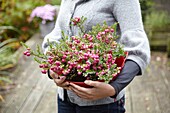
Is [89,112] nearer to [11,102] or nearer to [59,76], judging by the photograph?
[59,76]

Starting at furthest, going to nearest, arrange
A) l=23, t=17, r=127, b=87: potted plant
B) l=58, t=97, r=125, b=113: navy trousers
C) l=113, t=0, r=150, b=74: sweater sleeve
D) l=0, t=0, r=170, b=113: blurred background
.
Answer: l=0, t=0, r=170, b=113: blurred background
l=58, t=97, r=125, b=113: navy trousers
l=113, t=0, r=150, b=74: sweater sleeve
l=23, t=17, r=127, b=87: potted plant

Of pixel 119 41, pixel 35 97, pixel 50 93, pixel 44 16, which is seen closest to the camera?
pixel 119 41

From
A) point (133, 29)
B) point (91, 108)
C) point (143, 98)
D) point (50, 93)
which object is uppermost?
point (133, 29)

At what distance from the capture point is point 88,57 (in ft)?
3.78

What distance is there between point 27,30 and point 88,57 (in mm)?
4295

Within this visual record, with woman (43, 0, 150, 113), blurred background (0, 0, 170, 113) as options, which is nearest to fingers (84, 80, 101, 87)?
woman (43, 0, 150, 113)

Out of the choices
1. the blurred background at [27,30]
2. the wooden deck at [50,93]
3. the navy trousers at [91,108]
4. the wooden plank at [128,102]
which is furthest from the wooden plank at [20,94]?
the navy trousers at [91,108]

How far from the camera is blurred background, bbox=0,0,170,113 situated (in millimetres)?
3971

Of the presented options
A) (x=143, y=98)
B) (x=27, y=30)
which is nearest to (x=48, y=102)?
(x=143, y=98)

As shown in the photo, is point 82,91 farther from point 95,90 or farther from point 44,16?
point 44,16

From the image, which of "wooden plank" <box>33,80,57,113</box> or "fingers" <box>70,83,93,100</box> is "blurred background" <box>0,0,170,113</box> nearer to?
"wooden plank" <box>33,80,57,113</box>

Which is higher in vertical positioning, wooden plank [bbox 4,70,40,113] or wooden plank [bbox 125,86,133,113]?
wooden plank [bbox 4,70,40,113]

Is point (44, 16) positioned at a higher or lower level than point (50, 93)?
higher

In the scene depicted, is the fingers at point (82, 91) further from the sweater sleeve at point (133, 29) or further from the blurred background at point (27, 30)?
the blurred background at point (27, 30)
